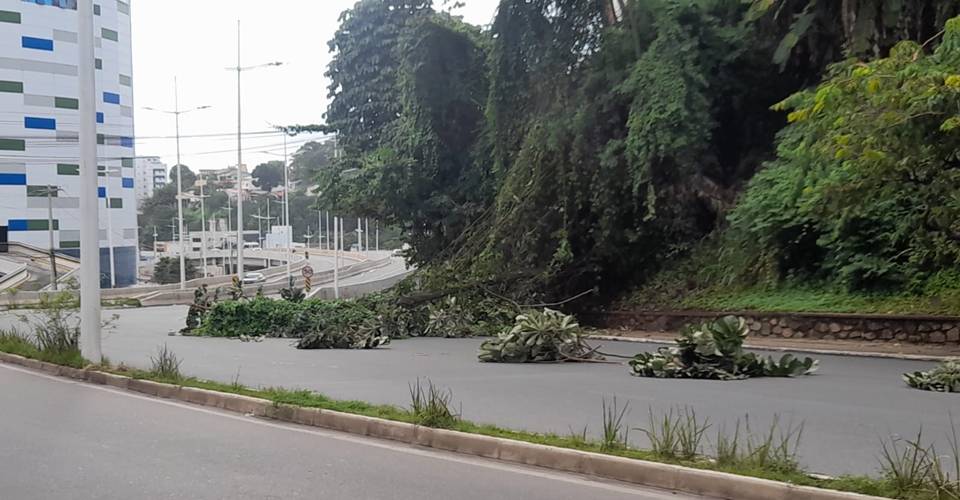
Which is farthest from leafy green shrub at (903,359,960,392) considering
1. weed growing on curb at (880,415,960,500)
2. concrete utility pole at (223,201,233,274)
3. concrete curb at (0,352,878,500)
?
concrete utility pole at (223,201,233,274)

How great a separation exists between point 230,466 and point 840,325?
45.5 feet

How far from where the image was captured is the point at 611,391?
11352 millimetres


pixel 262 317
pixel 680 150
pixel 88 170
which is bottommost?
pixel 262 317

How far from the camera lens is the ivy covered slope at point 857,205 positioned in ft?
40.7

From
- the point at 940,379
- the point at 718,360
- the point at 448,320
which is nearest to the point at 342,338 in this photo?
the point at 448,320

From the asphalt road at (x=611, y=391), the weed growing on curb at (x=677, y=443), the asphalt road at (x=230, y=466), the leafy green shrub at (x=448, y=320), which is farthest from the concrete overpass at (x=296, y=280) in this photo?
the weed growing on curb at (x=677, y=443)

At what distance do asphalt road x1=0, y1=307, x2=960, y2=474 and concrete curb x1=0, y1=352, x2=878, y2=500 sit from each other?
0.91m

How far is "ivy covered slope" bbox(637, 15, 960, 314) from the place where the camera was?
40.7ft

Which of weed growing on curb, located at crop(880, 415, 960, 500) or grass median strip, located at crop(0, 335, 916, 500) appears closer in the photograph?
weed growing on curb, located at crop(880, 415, 960, 500)

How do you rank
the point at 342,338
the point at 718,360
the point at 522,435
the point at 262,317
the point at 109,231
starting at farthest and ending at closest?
the point at 109,231 < the point at 262,317 < the point at 342,338 < the point at 718,360 < the point at 522,435

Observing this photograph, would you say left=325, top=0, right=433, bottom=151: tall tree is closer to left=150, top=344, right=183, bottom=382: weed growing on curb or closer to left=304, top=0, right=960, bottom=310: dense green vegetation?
left=304, top=0, right=960, bottom=310: dense green vegetation

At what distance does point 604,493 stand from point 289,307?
1858cm

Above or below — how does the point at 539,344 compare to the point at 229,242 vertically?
below

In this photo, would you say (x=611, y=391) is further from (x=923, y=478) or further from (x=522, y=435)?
(x=923, y=478)
